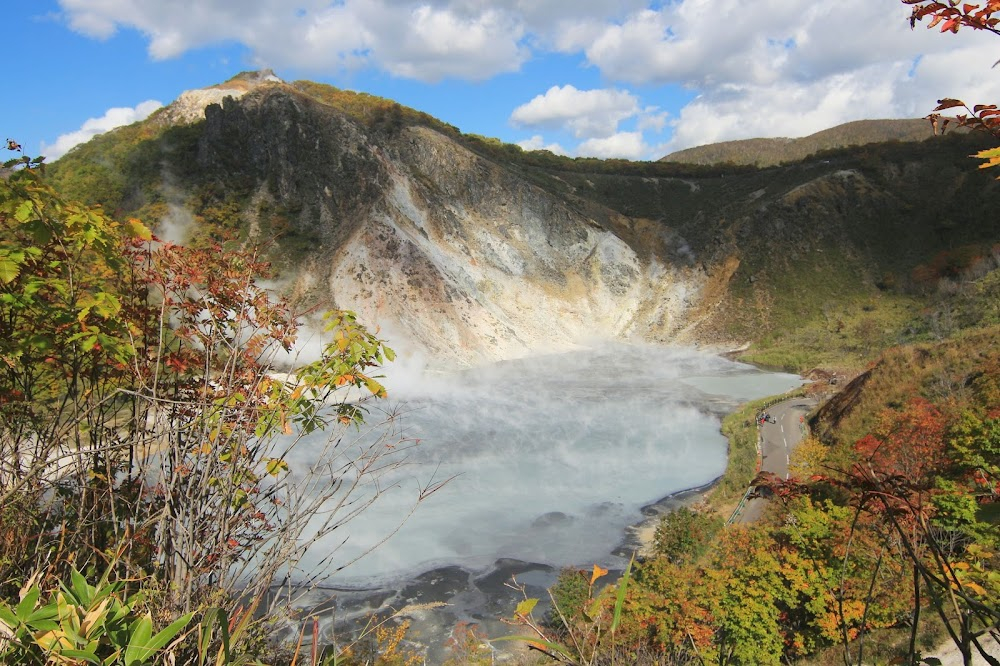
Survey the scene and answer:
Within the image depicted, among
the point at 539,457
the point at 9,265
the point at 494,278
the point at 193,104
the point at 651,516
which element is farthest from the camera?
the point at 193,104

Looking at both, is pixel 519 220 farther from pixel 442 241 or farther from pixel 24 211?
pixel 24 211

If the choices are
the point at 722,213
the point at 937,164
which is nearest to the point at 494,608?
the point at 722,213

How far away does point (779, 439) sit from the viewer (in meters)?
25.5

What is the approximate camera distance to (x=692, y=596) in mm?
12188

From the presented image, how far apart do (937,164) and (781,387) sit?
35.3 metres

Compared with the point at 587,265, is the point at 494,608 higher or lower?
lower

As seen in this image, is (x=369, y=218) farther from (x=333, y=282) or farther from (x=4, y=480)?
(x=4, y=480)

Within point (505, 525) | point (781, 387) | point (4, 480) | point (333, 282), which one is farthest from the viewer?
point (333, 282)

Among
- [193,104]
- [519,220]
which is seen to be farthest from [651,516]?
[193,104]

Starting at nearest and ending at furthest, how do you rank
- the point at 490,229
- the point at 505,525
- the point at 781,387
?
the point at 505,525
the point at 781,387
the point at 490,229

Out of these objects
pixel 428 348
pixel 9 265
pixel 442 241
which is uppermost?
pixel 442 241

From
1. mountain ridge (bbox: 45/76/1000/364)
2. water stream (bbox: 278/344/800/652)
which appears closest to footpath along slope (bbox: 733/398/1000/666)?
water stream (bbox: 278/344/800/652)

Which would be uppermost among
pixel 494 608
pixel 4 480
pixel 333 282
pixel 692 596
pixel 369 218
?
pixel 369 218

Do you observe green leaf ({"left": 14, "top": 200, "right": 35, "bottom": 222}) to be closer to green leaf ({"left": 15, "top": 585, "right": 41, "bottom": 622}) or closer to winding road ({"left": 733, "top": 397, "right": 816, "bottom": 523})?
green leaf ({"left": 15, "top": 585, "right": 41, "bottom": 622})
